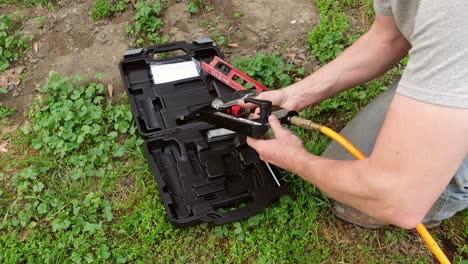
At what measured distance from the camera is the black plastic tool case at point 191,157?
96.3 inches

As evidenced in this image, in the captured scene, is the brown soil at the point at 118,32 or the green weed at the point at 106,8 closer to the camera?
the brown soil at the point at 118,32

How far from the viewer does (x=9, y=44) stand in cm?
323

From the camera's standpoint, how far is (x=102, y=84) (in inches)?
121

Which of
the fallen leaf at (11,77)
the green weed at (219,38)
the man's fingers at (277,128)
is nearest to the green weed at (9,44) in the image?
the fallen leaf at (11,77)

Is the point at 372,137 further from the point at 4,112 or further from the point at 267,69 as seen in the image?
the point at 4,112

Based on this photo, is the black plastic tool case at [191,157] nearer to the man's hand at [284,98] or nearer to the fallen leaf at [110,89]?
the fallen leaf at [110,89]

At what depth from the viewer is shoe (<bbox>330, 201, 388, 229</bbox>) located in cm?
247

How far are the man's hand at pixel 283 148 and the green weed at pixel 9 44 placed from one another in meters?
2.10

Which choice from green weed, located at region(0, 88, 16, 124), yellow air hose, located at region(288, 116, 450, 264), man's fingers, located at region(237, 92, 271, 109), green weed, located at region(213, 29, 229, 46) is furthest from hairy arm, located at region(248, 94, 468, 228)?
green weed, located at region(0, 88, 16, 124)

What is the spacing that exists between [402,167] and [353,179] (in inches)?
9.2

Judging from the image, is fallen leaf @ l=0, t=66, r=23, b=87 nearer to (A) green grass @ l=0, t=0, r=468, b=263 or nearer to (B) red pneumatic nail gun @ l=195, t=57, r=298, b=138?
(A) green grass @ l=0, t=0, r=468, b=263

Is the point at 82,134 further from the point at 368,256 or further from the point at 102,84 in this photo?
the point at 368,256

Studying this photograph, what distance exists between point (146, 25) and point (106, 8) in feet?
1.11

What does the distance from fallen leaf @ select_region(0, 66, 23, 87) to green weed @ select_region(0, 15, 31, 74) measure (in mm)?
40
